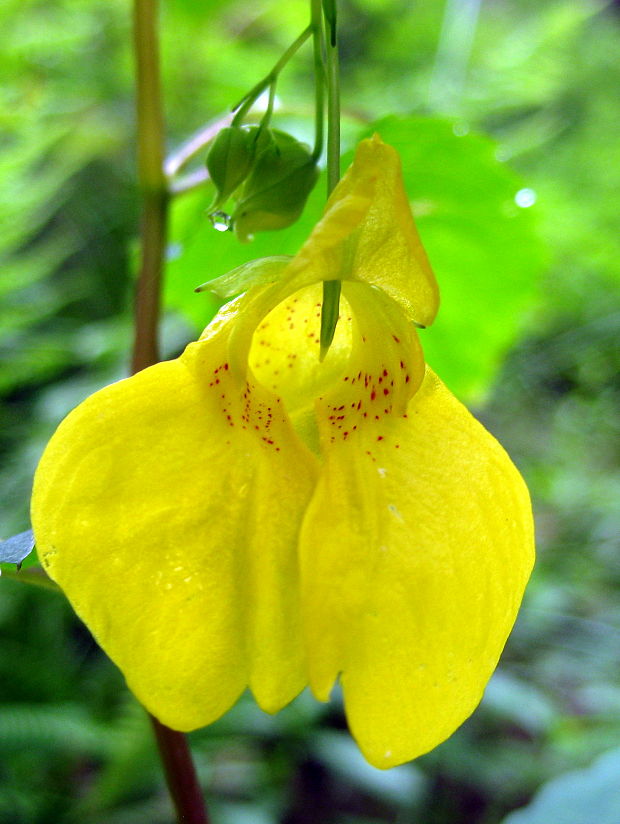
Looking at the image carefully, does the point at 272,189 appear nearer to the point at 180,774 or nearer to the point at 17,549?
the point at 17,549

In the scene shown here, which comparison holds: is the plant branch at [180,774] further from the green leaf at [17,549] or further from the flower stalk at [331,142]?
the flower stalk at [331,142]

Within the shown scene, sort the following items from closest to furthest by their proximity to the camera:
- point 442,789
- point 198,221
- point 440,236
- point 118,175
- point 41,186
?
point 198,221, point 440,236, point 442,789, point 41,186, point 118,175

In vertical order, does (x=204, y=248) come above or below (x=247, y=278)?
below

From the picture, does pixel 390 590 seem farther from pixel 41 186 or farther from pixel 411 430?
pixel 41 186

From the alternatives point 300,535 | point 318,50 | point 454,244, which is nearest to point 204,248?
point 454,244

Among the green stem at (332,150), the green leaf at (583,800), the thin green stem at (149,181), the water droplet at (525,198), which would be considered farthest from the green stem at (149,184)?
the green leaf at (583,800)

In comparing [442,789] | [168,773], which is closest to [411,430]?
[168,773]
